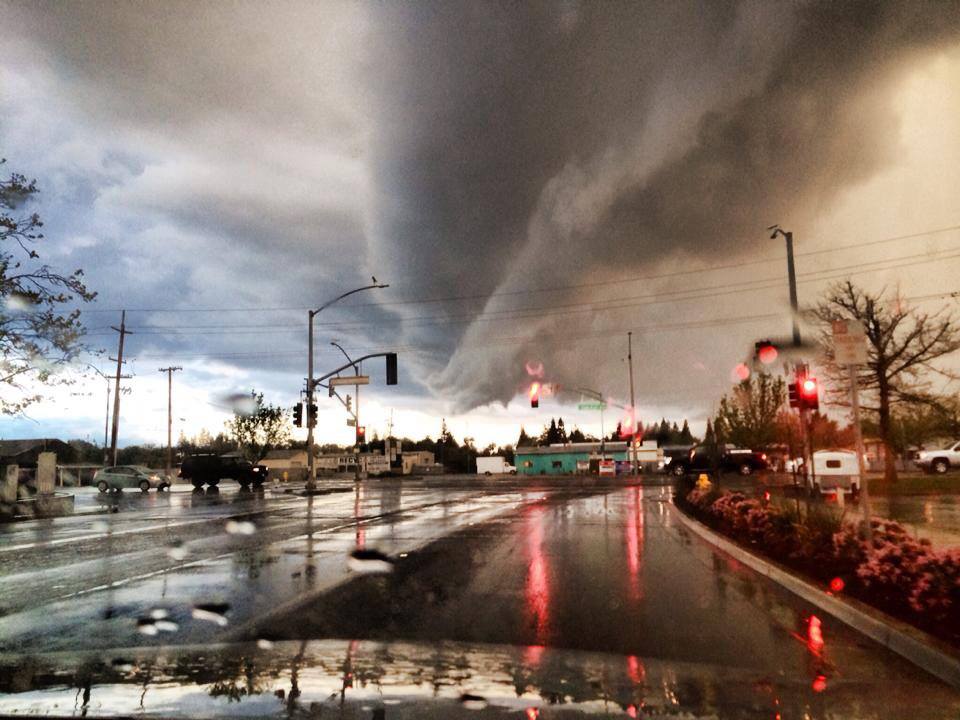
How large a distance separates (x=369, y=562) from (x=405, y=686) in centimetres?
750

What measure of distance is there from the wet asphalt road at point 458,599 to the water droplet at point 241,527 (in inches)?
15.6


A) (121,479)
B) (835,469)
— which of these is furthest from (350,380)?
(835,469)

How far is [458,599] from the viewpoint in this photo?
9.45 metres

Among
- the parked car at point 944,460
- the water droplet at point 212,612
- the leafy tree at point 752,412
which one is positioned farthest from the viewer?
the leafy tree at point 752,412

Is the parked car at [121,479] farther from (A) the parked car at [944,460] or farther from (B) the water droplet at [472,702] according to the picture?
(B) the water droplet at [472,702]

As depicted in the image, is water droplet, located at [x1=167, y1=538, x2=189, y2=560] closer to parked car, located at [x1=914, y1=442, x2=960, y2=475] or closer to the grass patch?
the grass patch

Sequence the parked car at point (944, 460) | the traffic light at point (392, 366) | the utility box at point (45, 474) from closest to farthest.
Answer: the utility box at point (45, 474), the traffic light at point (392, 366), the parked car at point (944, 460)

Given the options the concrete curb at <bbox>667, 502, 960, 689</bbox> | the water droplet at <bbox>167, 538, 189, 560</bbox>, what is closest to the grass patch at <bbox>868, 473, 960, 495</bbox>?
the concrete curb at <bbox>667, 502, 960, 689</bbox>

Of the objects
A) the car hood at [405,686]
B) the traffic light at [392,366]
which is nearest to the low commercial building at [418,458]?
the traffic light at [392,366]

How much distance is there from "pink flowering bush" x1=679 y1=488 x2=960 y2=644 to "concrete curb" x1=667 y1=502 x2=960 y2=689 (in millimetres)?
206

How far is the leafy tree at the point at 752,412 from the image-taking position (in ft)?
181

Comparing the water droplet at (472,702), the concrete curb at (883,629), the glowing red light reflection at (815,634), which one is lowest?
the glowing red light reflection at (815,634)

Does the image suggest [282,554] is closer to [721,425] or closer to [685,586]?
[685,586]

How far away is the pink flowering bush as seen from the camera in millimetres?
7418
